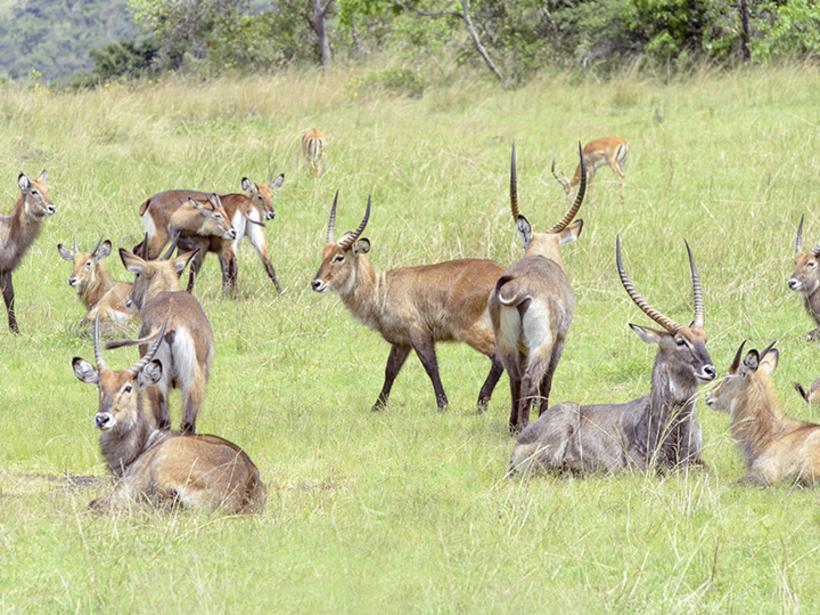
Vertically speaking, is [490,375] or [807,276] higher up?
[807,276]

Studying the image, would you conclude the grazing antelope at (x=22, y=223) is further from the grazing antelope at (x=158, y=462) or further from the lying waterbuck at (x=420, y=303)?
the grazing antelope at (x=158, y=462)

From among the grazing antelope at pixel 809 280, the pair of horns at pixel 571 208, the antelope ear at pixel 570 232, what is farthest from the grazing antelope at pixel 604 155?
the pair of horns at pixel 571 208

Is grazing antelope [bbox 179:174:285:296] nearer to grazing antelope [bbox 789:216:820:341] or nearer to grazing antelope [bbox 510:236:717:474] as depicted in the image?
grazing antelope [bbox 789:216:820:341]

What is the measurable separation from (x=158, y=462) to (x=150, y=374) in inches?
25.3

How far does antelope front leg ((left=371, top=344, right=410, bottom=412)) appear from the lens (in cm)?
743

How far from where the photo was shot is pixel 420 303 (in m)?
7.68

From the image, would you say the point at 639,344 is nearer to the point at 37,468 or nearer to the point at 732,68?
the point at 37,468

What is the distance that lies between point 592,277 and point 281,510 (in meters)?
5.08

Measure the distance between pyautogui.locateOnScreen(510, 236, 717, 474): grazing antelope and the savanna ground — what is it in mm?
118

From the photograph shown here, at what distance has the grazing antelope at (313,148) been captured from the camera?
12930mm

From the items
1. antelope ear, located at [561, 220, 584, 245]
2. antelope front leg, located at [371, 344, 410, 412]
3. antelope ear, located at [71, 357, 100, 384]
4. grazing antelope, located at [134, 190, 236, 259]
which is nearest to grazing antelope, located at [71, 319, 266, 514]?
antelope ear, located at [71, 357, 100, 384]

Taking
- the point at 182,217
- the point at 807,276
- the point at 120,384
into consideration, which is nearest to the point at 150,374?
the point at 120,384

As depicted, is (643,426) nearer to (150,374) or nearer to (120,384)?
(150,374)

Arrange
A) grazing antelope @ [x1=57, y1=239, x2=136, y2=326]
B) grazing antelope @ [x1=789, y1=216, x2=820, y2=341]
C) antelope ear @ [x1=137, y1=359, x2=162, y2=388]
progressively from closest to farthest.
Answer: antelope ear @ [x1=137, y1=359, x2=162, y2=388], grazing antelope @ [x1=789, y1=216, x2=820, y2=341], grazing antelope @ [x1=57, y1=239, x2=136, y2=326]
